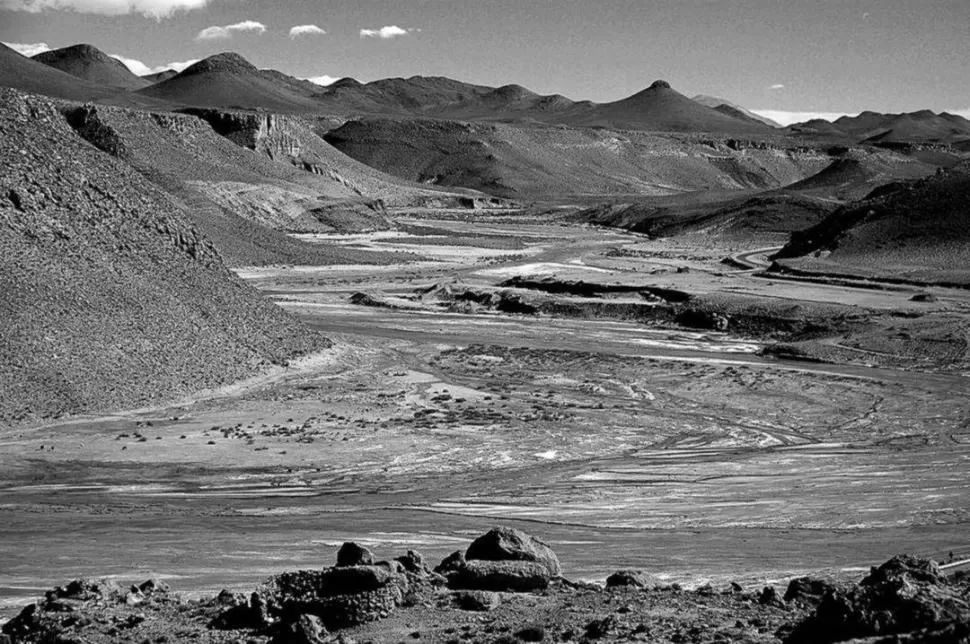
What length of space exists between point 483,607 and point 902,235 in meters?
64.2

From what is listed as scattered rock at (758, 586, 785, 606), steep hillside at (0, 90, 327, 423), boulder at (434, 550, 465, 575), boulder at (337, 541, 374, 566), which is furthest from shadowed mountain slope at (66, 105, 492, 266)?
scattered rock at (758, 586, 785, 606)

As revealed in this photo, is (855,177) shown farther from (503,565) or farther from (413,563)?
(413,563)

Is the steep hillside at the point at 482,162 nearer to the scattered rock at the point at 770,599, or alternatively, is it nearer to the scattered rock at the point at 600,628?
the scattered rock at the point at 770,599

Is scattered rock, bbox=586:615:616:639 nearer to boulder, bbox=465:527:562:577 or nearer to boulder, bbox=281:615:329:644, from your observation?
boulder, bbox=465:527:562:577

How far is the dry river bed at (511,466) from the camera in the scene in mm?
19203

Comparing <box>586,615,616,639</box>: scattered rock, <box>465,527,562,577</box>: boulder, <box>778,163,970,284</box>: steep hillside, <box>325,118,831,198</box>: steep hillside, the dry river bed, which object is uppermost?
<box>325,118,831,198</box>: steep hillside

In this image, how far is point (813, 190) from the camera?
408ft

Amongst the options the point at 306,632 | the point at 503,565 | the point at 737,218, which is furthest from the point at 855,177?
the point at 306,632

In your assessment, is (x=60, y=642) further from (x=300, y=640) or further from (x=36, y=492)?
(x=36, y=492)

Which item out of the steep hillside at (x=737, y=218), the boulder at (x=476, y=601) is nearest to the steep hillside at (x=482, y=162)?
the steep hillside at (x=737, y=218)

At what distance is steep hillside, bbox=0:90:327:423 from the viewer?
98.1ft

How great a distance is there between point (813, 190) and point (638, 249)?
1661 inches

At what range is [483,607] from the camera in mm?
12305

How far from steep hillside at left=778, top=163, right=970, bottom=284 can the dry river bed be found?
997 inches
